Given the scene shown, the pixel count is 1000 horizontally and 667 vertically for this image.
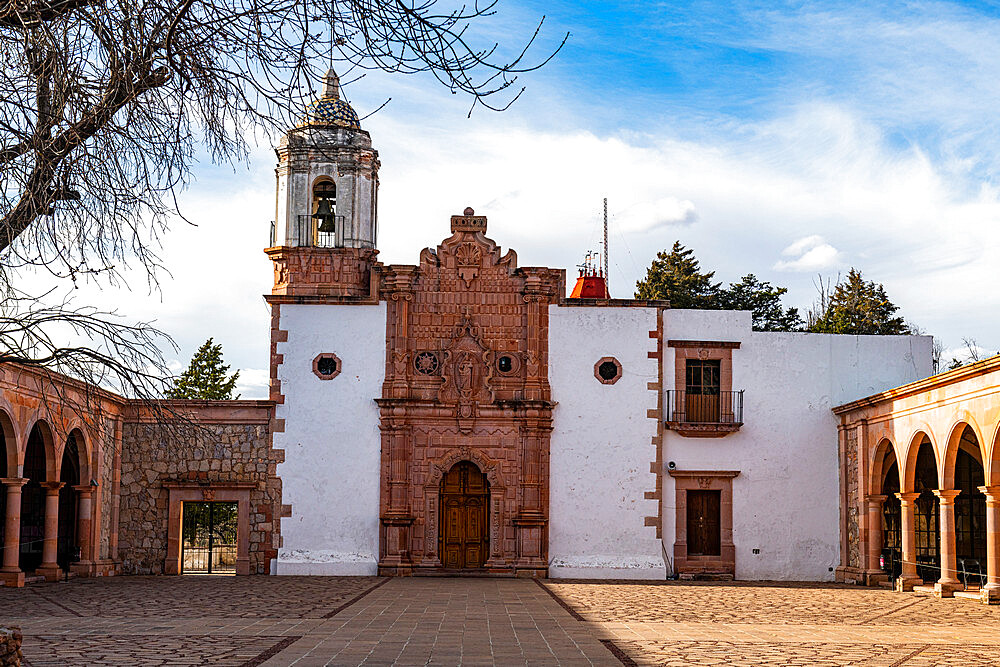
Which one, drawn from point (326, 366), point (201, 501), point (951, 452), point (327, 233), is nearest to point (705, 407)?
point (951, 452)

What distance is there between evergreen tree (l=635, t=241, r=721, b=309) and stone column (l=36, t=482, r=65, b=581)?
93.5 ft

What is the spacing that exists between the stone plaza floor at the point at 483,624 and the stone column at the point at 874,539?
1299mm

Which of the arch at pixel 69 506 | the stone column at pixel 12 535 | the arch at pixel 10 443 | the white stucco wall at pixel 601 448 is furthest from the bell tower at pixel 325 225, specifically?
the stone column at pixel 12 535

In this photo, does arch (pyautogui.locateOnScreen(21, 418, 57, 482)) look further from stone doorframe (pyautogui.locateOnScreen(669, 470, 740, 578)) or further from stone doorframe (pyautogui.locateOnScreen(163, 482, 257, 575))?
stone doorframe (pyautogui.locateOnScreen(669, 470, 740, 578))

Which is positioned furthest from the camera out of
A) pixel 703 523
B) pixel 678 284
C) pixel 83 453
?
pixel 678 284

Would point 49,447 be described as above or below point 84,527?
above

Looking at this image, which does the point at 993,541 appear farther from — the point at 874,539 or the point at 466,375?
the point at 466,375

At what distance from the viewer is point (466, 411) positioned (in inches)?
887

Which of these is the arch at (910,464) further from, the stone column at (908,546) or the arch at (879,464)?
the arch at (879,464)

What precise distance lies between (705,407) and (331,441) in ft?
22.7

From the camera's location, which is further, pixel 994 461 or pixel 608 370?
pixel 608 370

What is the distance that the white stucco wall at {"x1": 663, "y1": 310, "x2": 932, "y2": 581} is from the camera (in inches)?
890

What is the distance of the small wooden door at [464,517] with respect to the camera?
73.6 ft

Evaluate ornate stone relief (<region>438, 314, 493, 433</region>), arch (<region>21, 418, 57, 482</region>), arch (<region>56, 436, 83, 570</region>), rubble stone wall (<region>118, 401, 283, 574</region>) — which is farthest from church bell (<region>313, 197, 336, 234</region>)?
Answer: arch (<region>21, 418, 57, 482</region>)
